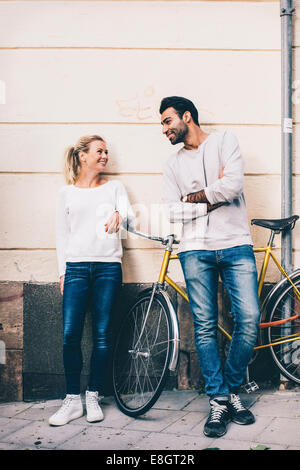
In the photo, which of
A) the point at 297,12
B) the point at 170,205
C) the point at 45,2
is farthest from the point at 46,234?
→ the point at 297,12

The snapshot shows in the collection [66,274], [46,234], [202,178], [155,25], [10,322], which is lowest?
[10,322]

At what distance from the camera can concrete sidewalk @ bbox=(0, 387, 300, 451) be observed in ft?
10.3

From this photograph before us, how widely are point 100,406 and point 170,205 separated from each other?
156cm

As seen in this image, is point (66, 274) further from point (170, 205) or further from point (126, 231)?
point (170, 205)

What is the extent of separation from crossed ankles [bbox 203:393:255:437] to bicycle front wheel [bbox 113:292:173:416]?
487 millimetres

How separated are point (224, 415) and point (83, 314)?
3.96 feet

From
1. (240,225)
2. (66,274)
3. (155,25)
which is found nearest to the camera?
(240,225)

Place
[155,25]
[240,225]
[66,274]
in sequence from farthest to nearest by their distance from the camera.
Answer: [155,25] → [66,274] → [240,225]

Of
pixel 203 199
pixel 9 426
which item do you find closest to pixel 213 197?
pixel 203 199

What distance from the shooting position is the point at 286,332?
13.2 feet

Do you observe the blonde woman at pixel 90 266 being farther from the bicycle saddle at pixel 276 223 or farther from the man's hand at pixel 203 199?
the bicycle saddle at pixel 276 223

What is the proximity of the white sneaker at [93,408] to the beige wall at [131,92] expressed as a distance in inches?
37.4

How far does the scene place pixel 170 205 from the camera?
144 inches

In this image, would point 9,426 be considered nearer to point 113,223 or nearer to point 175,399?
point 175,399
